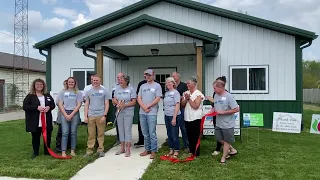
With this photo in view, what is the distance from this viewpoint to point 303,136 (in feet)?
28.2

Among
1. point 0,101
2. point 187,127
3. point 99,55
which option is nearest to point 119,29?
point 99,55

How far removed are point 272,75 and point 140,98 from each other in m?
5.97

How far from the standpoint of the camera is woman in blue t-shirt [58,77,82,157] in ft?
20.2

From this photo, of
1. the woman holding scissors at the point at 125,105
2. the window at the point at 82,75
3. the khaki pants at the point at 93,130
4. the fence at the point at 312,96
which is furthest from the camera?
the fence at the point at 312,96

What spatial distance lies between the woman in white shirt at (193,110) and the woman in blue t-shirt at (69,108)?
2.15 m

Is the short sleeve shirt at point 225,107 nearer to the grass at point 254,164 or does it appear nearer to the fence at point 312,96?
the grass at point 254,164

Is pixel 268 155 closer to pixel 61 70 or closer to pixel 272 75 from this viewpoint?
pixel 272 75

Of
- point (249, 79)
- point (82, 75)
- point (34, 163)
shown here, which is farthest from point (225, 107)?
point (82, 75)

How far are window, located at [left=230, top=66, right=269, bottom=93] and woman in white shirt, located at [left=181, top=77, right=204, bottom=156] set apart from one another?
16.4 feet

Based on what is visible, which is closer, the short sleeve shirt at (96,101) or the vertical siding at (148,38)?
the short sleeve shirt at (96,101)

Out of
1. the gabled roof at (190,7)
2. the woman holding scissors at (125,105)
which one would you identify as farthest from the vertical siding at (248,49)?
the woman holding scissors at (125,105)

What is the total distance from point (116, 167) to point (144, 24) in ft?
12.0

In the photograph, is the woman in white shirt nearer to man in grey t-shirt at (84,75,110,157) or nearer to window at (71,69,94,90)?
man in grey t-shirt at (84,75,110,157)

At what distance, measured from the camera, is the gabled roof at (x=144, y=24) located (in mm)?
7297
